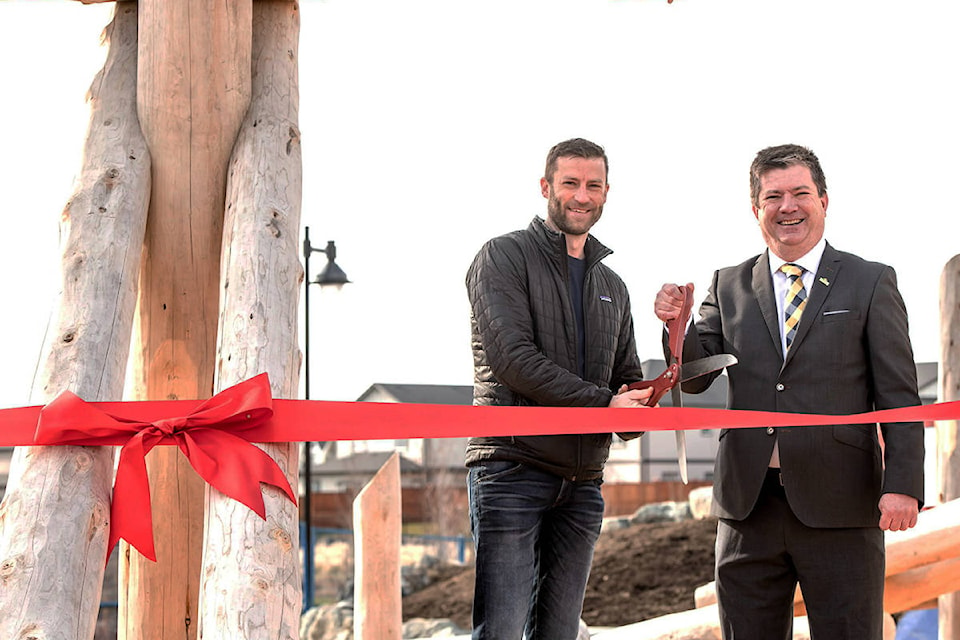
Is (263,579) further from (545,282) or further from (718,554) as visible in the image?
(718,554)

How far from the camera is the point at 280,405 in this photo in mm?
2639

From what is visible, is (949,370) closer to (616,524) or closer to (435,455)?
(616,524)

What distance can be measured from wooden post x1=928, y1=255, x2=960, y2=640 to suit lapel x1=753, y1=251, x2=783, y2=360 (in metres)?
3.67

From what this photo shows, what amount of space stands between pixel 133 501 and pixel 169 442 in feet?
0.55

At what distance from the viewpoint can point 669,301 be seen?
→ 2982 mm

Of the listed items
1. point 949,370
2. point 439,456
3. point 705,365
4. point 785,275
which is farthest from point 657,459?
point 705,365

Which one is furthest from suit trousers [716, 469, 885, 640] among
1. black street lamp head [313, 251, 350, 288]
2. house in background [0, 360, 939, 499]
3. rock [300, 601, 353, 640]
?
house in background [0, 360, 939, 499]

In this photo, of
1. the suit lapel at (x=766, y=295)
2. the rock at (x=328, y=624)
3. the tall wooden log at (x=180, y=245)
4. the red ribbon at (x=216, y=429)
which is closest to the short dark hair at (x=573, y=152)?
the suit lapel at (x=766, y=295)

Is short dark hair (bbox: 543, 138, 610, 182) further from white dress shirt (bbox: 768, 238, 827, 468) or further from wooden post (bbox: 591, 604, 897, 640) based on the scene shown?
wooden post (bbox: 591, 604, 897, 640)

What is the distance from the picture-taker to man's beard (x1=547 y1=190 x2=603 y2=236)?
10.3ft

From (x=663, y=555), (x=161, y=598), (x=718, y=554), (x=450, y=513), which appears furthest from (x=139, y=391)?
(x=450, y=513)

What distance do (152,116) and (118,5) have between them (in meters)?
0.45

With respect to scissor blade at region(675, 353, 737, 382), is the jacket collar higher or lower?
higher

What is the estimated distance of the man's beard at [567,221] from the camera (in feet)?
10.3
